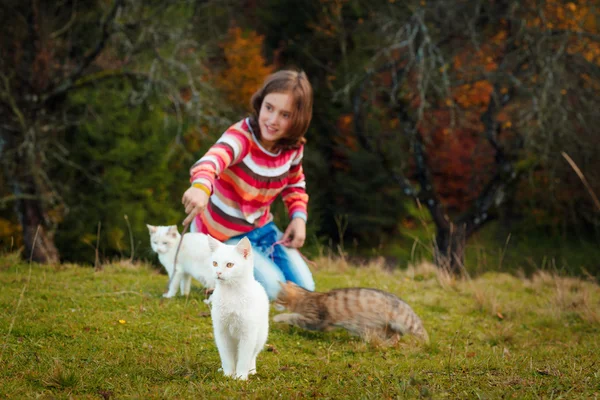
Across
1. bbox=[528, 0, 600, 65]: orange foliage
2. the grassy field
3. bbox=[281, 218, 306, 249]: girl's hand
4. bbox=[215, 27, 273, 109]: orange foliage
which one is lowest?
the grassy field

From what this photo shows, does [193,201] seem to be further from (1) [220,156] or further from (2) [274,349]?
(2) [274,349]

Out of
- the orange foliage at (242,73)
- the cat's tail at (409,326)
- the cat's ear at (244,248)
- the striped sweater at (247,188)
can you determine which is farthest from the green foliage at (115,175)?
the cat's ear at (244,248)

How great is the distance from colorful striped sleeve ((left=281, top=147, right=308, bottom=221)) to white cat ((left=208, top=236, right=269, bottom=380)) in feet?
6.03

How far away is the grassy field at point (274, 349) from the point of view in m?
2.83

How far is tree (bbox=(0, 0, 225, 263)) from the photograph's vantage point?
400 inches

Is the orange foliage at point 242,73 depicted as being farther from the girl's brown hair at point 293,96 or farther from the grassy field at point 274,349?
the girl's brown hair at point 293,96

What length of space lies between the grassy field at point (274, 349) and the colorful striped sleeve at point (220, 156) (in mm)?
965

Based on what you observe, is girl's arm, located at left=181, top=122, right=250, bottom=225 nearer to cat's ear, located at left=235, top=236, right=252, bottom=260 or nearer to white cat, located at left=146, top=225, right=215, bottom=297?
cat's ear, located at left=235, top=236, right=252, bottom=260

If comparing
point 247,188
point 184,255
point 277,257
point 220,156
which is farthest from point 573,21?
point 220,156

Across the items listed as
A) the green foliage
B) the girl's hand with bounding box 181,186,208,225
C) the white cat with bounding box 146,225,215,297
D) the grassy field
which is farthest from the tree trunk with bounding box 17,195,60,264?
the girl's hand with bounding box 181,186,208,225

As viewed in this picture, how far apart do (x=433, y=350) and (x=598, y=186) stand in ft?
37.9

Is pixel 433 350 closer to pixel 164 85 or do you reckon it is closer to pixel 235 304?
pixel 235 304

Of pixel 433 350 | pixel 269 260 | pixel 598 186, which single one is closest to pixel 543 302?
pixel 433 350

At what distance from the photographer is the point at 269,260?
4938 mm
